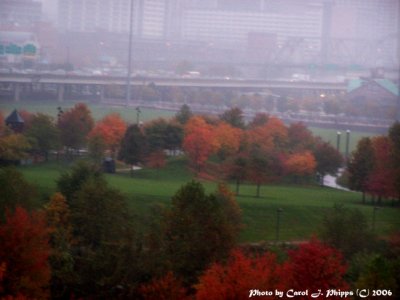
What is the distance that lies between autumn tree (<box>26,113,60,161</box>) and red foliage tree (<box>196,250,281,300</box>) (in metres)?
2.99

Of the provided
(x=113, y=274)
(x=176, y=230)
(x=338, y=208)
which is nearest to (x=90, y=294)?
(x=113, y=274)

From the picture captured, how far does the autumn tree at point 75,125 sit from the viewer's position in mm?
7402

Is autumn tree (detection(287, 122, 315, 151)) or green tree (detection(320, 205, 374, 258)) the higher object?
autumn tree (detection(287, 122, 315, 151))

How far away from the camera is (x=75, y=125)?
755 cm

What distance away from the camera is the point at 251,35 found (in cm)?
873

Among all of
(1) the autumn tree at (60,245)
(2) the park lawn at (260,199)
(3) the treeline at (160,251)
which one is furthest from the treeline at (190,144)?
(1) the autumn tree at (60,245)

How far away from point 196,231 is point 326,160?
2.36 meters

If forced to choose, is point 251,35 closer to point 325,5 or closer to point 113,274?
point 325,5

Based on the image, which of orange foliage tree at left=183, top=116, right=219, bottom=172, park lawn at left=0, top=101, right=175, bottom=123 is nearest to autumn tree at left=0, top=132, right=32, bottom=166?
park lawn at left=0, top=101, right=175, bottom=123

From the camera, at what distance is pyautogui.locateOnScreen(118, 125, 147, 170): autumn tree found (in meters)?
7.23

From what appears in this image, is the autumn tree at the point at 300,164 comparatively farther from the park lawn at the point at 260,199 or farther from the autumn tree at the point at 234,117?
the autumn tree at the point at 234,117

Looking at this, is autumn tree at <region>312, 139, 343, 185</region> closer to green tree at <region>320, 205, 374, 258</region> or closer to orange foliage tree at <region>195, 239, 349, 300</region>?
green tree at <region>320, 205, 374, 258</region>

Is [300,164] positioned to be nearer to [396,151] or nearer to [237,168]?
[237,168]

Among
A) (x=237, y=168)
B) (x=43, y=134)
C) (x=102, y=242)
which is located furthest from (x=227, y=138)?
(x=102, y=242)
